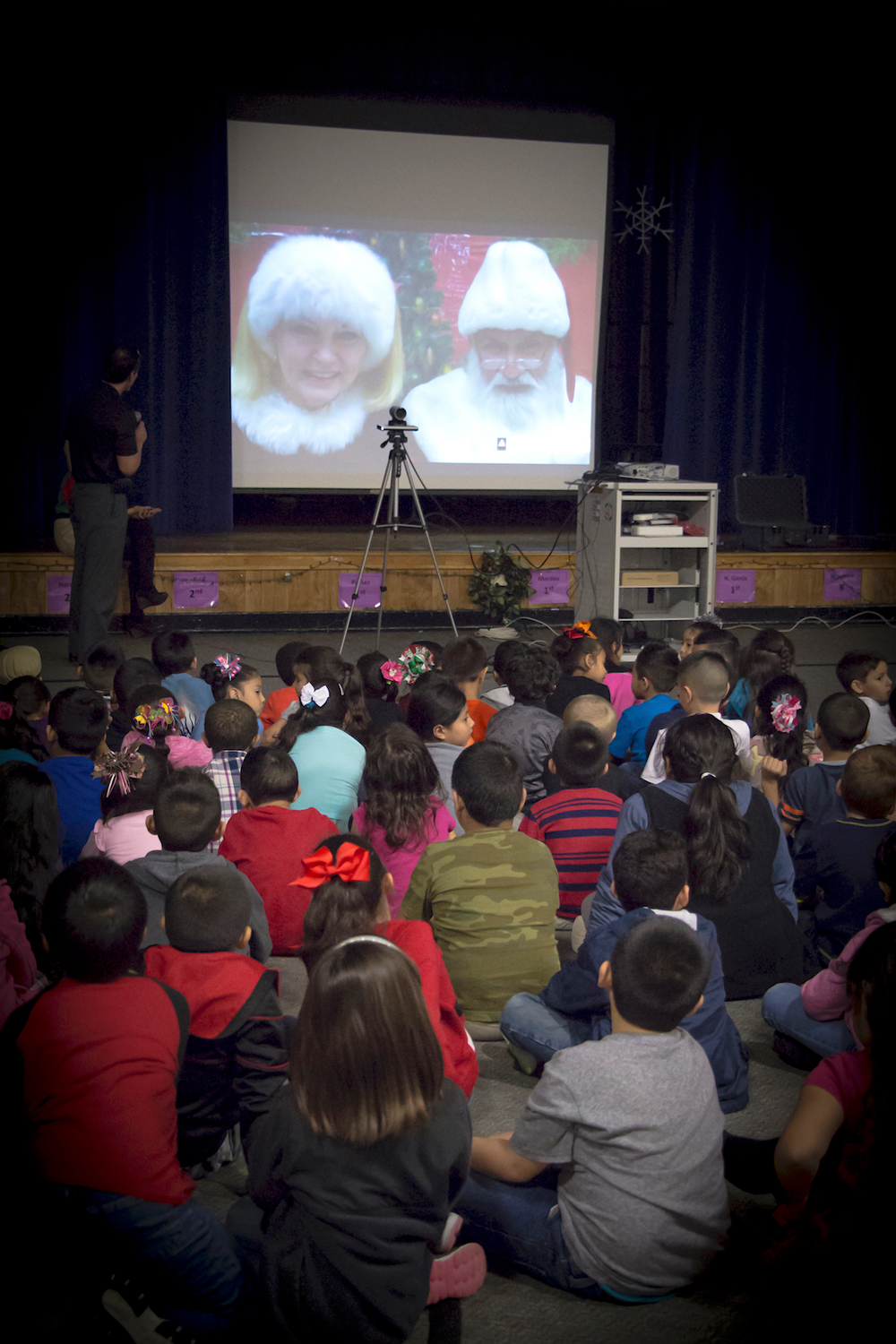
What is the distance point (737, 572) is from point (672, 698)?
12.0 ft

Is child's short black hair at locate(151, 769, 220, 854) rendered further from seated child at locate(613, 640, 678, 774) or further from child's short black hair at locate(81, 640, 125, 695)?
child's short black hair at locate(81, 640, 125, 695)

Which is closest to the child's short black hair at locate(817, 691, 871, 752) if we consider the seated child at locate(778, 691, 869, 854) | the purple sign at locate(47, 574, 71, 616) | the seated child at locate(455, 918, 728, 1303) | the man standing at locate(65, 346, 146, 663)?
the seated child at locate(778, 691, 869, 854)

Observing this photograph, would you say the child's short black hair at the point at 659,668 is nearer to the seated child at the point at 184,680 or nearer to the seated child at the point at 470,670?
the seated child at the point at 470,670

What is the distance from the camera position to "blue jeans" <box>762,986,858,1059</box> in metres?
2.05

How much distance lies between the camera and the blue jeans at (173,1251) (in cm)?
145

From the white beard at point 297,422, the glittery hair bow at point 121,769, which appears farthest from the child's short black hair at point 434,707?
the white beard at point 297,422

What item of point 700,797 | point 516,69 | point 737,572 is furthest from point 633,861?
point 516,69

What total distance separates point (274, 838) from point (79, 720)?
746mm

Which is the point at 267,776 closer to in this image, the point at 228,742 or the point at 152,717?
the point at 228,742

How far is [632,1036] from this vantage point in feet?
4.89

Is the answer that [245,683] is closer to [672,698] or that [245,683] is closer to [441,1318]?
[672,698]

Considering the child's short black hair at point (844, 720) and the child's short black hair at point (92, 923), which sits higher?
the child's short black hair at point (844, 720)

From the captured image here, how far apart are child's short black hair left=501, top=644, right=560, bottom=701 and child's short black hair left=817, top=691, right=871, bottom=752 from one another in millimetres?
943

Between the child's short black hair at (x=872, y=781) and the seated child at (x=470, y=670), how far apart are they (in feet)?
4.24
